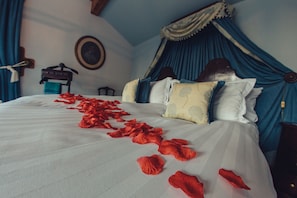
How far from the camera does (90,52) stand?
131 inches

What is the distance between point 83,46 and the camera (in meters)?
3.22

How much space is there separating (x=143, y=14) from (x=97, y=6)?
1053 mm

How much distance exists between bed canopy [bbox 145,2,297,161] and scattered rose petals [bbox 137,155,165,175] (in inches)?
55.0

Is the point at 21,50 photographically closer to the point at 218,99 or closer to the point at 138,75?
the point at 138,75

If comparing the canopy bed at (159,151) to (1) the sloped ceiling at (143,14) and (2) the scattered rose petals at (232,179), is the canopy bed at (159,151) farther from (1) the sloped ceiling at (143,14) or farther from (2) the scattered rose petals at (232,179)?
(1) the sloped ceiling at (143,14)

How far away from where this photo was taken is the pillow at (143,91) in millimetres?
1991

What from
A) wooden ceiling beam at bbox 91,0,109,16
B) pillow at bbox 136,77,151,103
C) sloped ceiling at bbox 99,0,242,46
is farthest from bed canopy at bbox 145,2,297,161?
wooden ceiling beam at bbox 91,0,109,16

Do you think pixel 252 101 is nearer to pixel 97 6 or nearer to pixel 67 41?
pixel 97 6

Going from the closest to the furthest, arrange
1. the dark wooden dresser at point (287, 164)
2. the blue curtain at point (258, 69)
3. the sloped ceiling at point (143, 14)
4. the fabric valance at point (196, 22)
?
the dark wooden dresser at point (287, 164) → the blue curtain at point (258, 69) → the fabric valance at point (196, 22) → the sloped ceiling at point (143, 14)

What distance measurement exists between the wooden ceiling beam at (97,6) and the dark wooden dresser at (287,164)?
11.0ft

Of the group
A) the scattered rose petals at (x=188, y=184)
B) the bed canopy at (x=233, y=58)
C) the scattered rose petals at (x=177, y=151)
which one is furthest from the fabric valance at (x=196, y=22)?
the scattered rose petals at (x=188, y=184)

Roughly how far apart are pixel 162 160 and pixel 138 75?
3280 millimetres

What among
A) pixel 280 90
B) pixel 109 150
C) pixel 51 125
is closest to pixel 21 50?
pixel 51 125

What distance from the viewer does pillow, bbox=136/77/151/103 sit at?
6.53ft
